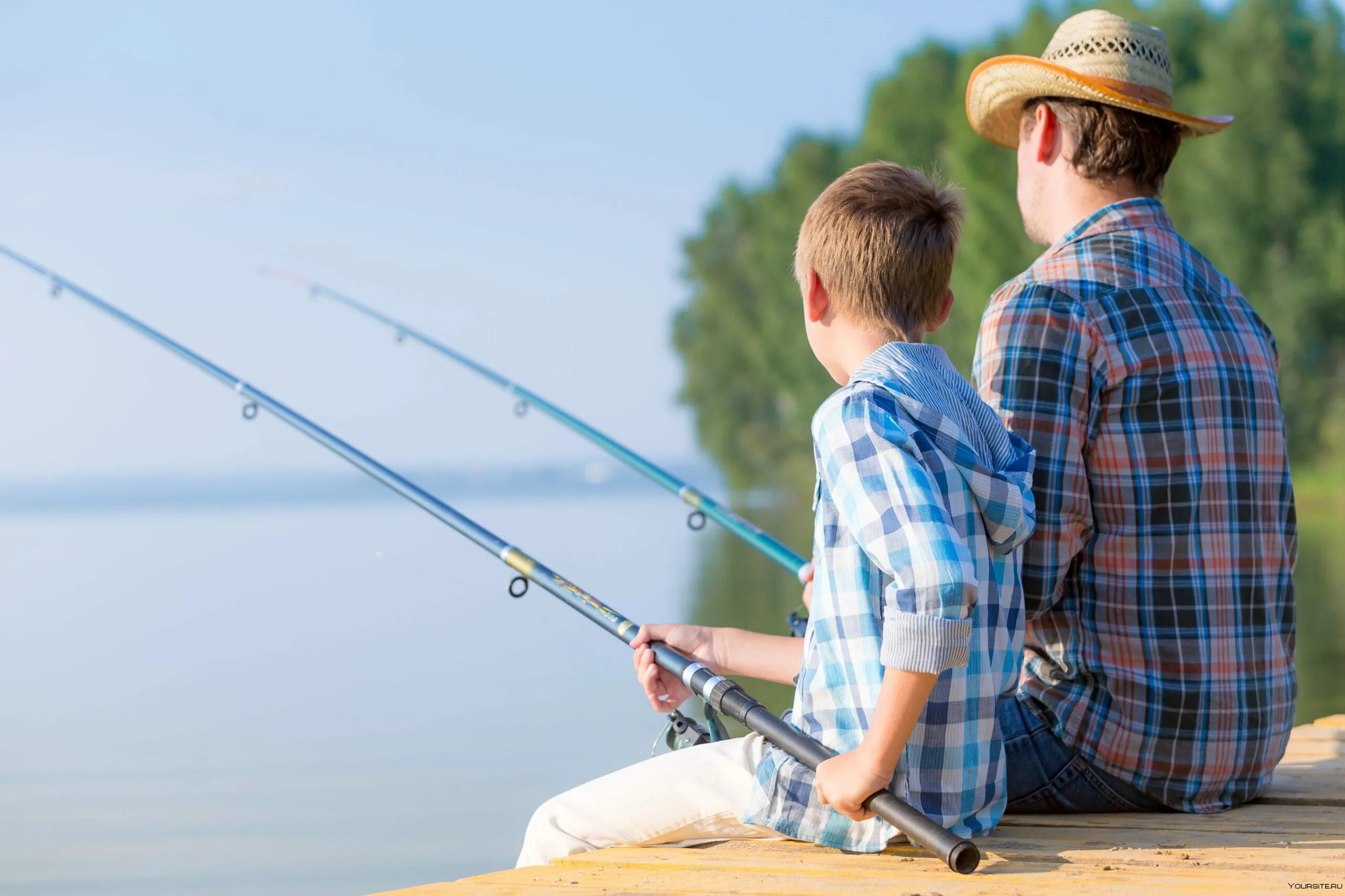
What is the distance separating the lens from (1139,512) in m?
1.78

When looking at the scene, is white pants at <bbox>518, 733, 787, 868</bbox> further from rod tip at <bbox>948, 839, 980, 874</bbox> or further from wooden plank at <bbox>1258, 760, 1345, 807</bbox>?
wooden plank at <bbox>1258, 760, 1345, 807</bbox>

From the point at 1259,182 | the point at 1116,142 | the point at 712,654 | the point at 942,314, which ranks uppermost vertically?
the point at 1259,182

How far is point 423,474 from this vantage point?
41656 mm

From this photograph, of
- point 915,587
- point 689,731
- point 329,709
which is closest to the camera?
point 915,587

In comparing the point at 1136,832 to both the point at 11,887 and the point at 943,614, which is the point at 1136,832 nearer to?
the point at 943,614

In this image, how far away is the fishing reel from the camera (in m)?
2.00

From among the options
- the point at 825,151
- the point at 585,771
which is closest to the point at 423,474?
the point at 825,151

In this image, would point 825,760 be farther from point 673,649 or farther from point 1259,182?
point 1259,182

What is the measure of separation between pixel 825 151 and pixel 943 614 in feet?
91.6

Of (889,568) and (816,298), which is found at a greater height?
(816,298)

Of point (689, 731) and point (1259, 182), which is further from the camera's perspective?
point (1259, 182)

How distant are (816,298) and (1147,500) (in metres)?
0.50

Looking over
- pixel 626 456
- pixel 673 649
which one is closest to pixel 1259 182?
pixel 626 456

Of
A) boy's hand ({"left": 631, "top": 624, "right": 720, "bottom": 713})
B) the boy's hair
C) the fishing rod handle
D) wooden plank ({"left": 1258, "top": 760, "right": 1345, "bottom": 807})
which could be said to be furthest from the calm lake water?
wooden plank ({"left": 1258, "top": 760, "right": 1345, "bottom": 807})
